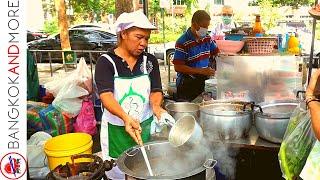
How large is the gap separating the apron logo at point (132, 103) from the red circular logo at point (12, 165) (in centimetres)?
82

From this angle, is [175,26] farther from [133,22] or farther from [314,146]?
[314,146]

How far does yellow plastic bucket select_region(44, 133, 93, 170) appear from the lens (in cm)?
306

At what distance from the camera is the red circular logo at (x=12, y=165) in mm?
1975

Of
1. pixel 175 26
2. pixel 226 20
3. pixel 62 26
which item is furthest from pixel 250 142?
pixel 175 26

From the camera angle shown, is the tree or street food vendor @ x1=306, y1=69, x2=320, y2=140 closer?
street food vendor @ x1=306, y1=69, x2=320, y2=140

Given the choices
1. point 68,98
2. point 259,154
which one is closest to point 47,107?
point 68,98

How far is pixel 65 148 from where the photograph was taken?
321cm

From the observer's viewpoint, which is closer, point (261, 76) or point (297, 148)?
point (297, 148)

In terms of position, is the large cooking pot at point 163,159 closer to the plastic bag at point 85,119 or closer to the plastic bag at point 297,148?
the plastic bag at point 297,148

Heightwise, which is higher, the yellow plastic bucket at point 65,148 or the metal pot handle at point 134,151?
the metal pot handle at point 134,151

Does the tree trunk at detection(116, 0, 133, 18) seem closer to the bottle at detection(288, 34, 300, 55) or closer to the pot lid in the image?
the bottle at detection(288, 34, 300, 55)

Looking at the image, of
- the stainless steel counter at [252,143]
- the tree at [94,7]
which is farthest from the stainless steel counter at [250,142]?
the tree at [94,7]

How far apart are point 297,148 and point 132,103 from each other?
Result: 47.7 inches

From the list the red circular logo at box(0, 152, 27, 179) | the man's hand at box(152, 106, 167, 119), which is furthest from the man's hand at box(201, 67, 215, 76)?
the red circular logo at box(0, 152, 27, 179)
